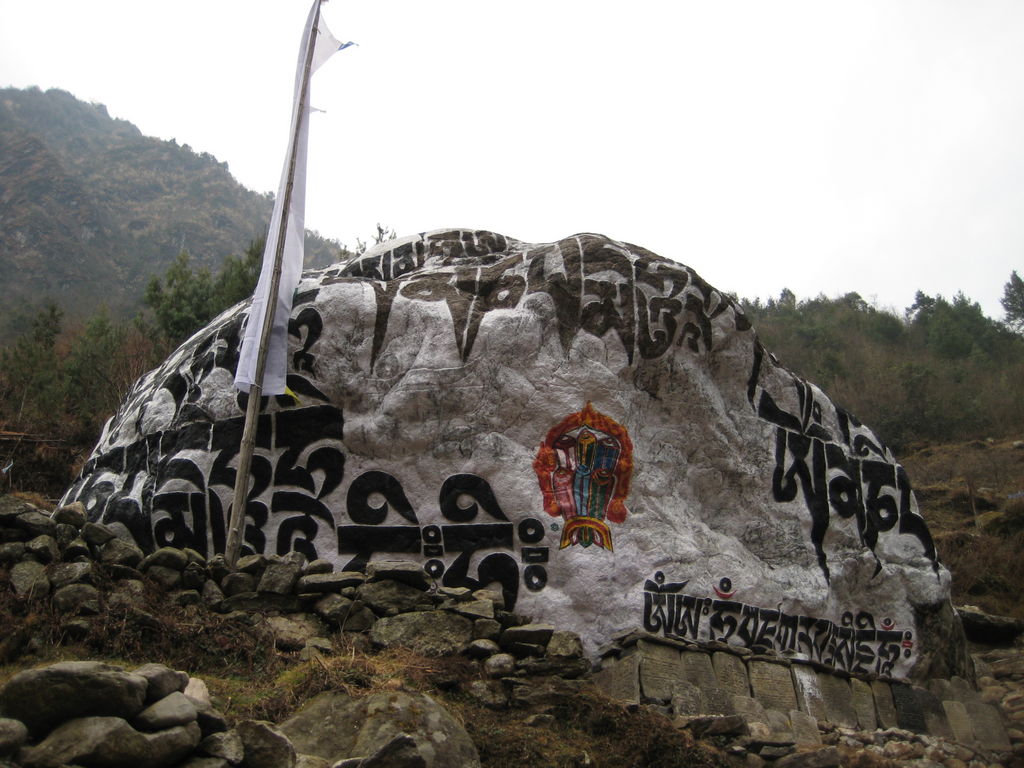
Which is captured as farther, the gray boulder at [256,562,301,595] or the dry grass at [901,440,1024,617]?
the dry grass at [901,440,1024,617]

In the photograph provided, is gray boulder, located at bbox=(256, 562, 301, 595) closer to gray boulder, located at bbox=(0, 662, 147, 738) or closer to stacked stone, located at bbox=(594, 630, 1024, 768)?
stacked stone, located at bbox=(594, 630, 1024, 768)

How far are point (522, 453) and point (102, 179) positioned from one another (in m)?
59.8

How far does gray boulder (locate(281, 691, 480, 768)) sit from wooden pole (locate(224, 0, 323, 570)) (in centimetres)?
214

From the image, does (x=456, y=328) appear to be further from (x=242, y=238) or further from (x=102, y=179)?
(x=102, y=179)

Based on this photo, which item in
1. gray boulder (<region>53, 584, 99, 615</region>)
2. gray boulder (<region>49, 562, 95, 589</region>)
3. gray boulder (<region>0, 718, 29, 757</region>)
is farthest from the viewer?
gray boulder (<region>49, 562, 95, 589</region>)

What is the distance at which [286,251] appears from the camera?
8148 millimetres

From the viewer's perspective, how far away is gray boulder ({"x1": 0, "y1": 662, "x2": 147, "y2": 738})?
11.1ft

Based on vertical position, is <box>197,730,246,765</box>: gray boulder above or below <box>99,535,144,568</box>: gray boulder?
below

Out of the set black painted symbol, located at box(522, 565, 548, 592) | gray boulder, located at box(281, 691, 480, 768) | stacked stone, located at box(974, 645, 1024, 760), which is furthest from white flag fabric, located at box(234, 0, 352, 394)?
stacked stone, located at box(974, 645, 1024, 760)

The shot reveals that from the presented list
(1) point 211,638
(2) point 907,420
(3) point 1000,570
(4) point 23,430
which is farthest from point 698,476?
(2) point 907,420

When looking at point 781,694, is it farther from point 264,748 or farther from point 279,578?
point 264,748

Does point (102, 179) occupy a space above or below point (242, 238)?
above

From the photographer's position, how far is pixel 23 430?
1474cm

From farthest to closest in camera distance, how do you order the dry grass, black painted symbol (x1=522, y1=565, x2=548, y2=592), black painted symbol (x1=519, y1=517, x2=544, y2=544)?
the dry grass
black painted symbol (x1=519, y1=517, x2=544, y2=544)
black painted symbol (x1=522, y1=565, x2=548, y2=592)
